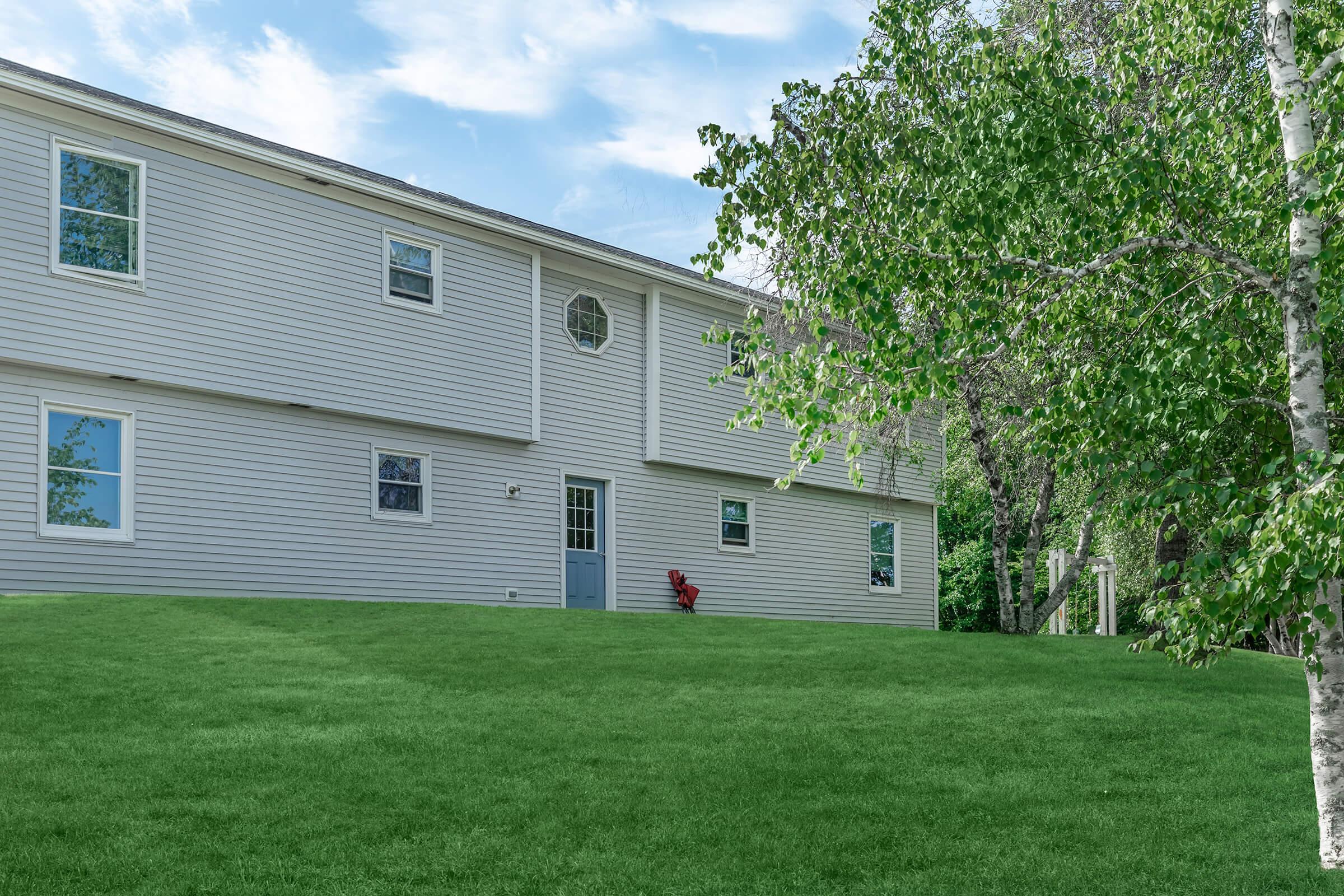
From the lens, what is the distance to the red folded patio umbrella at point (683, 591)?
19.0m

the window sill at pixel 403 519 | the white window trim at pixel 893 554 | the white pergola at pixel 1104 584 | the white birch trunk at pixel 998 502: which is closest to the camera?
the white birch trunk at pixel 998 502

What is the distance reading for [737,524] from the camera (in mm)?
20688

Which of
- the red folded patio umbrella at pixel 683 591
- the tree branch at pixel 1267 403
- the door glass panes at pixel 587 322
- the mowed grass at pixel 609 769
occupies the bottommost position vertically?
the mowed grass at pixel 609 769

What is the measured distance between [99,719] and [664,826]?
384 cm

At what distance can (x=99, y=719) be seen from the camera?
722cm

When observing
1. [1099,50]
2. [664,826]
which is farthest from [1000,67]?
[664,826]

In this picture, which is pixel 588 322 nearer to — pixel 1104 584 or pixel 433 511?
pixel 433 511

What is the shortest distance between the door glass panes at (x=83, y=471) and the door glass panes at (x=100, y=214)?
182cm

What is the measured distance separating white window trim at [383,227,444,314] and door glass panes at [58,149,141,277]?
3.27 meters

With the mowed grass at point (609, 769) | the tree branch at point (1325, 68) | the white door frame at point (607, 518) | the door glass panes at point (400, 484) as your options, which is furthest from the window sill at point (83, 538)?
the tree branch at point (1325, 68)

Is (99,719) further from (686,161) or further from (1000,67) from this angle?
(1000,67)

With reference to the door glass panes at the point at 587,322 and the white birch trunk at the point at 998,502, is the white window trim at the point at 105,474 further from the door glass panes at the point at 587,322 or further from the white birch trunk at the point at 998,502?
the white birch trunk at the point at 998,502

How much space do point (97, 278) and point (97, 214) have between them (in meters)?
0.79

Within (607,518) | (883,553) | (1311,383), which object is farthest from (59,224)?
(883,553)
